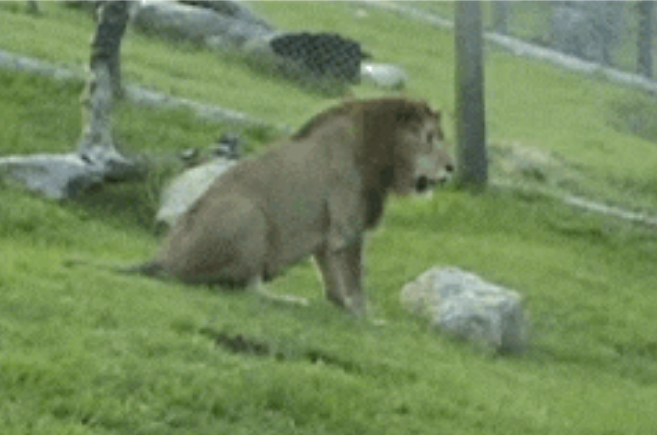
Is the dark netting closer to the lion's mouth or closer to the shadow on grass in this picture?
the shadow on grass

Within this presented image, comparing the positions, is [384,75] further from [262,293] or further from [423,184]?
[262,293]

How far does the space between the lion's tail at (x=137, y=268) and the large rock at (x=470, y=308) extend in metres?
3.09

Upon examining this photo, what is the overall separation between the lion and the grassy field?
0.42m

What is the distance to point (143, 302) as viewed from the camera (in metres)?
9.64

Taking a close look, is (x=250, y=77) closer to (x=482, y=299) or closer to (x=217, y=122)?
(x=217, y=122)

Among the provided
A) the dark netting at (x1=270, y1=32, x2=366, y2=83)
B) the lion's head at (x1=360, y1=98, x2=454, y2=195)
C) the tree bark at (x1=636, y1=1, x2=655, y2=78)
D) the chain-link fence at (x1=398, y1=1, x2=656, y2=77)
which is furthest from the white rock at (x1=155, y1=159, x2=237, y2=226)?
the tree bark at (x1=636, y1=1, x2=655, y2=78)

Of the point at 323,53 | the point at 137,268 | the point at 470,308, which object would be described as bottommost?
the point at 323,53

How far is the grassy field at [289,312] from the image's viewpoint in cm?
779

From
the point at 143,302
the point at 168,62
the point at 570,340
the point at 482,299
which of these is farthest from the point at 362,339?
the point at 168,62

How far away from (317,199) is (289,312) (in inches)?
57.1

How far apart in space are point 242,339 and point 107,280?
5.10 feet

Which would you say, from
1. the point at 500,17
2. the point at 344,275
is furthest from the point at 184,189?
the point at 500,17

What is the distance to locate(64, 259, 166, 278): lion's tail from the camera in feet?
36.4

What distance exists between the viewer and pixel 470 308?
13039 millimetres
